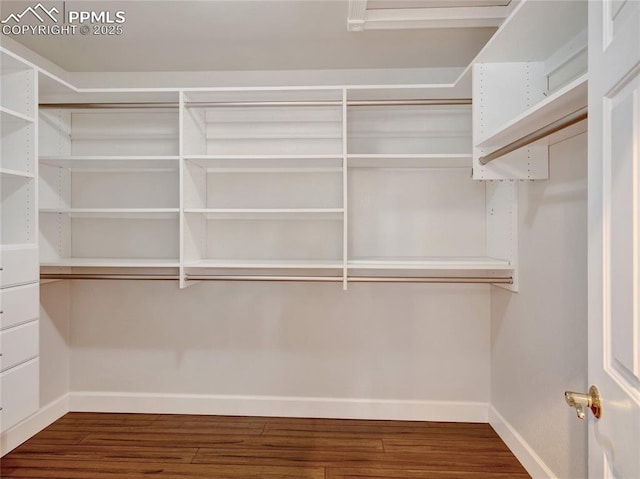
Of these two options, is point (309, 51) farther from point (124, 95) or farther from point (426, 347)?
point (426, 347)

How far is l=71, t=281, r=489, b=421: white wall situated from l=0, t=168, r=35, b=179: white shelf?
0.95 meters

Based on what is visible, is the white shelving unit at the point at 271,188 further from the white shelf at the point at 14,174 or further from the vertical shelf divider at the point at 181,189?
the white shelf at the point at 14,174

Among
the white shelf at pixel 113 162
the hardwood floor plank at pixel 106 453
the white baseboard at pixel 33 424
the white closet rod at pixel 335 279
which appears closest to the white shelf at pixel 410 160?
the white closet rod at pixel 335 279

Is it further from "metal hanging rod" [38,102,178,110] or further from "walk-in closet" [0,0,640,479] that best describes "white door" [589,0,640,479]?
"metal hanging rod" [38,102,178,110]

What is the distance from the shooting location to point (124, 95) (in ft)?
8.29

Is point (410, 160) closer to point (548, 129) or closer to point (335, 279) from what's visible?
point (335, 279)

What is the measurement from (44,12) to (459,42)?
7.21 feet

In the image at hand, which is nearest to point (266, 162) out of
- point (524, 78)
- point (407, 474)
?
point (524, 78)

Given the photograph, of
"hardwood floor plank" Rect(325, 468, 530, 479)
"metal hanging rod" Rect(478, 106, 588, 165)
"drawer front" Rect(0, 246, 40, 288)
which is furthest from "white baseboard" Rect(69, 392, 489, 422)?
"metal hanging rod" Rect(478, 106, 588, 165)

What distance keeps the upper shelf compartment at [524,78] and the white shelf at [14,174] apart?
2.25 m

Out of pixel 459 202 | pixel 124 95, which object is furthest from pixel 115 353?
pixel 459 202

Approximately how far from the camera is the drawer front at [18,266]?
1863 millimetres

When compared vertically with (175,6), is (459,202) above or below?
below

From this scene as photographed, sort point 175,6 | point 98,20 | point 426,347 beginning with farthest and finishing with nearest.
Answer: point 426,347 < point 98,20 < point 175,6
